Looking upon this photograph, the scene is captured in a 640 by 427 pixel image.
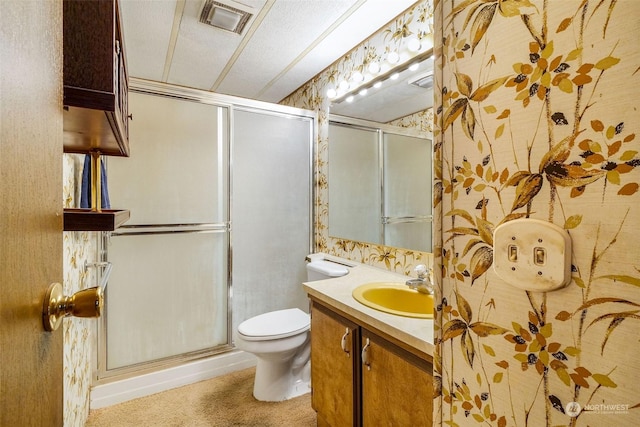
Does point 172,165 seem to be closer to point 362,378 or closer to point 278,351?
point 278,351

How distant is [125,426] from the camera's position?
1.72 metres

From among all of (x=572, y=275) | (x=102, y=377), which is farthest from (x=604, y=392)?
(x=102, y=377)

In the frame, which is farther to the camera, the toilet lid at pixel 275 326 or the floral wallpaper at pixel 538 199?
the toilet lid at pixel 275 326

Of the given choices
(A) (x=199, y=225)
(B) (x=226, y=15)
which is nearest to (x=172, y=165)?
(A) (x=199, y=225)

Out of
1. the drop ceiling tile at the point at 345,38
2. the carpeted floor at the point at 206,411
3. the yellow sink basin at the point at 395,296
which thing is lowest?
the carpeted floor at the point at 206,411

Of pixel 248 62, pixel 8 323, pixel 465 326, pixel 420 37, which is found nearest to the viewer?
pixel 8 323

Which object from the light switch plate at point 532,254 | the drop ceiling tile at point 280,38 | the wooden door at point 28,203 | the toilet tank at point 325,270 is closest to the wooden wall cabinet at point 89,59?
the wooden door at point 28,203

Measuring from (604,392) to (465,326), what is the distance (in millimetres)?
200

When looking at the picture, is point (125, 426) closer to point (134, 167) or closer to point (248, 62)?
point (134, 167)

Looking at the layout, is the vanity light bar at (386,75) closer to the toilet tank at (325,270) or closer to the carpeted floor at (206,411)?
the toilet tank at (325,270)

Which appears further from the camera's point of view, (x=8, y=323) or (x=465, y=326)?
(x=465, y=326)

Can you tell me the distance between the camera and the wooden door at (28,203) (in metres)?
0.33

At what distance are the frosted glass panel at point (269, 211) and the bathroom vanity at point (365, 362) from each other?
933 millimetres

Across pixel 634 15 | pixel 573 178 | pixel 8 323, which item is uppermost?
pixel 634 15
